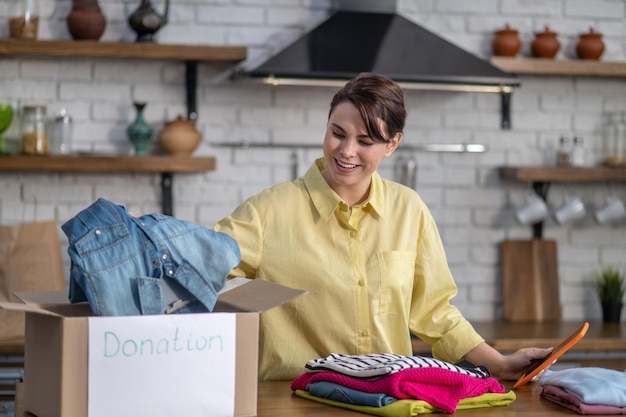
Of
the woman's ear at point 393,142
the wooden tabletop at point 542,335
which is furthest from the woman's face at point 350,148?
the wooden tabletop at point 542,335

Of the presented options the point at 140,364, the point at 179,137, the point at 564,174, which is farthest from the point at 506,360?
the point at 564,174

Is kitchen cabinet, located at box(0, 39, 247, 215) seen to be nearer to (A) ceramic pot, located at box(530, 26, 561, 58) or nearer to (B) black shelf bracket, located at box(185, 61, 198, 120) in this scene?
(B) black shelf bracket, located at box(185, 61, 198, 120)

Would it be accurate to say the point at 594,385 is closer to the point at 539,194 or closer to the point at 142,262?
the point at 142,262

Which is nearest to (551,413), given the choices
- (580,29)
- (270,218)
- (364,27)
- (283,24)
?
(270,218)

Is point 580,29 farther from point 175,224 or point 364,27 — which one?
point 175,224

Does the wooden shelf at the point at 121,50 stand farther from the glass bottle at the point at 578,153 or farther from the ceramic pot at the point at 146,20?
the glass bottle at the point at 578,153

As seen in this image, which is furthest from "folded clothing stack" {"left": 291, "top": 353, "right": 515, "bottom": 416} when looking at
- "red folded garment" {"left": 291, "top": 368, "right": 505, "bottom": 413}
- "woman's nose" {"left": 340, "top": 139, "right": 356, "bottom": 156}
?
"woman's nose" {"left": 340, "top": 139, "right": 356, "bottom": 156}

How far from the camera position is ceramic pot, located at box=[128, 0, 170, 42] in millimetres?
3852

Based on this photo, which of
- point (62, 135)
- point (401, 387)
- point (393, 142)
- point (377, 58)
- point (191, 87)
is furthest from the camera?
point (191, 87)

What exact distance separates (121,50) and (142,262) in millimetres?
2373

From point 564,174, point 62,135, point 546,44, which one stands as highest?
point 546,44

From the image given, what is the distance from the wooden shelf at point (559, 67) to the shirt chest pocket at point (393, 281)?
198 centimetres

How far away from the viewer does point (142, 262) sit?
1.57 metres

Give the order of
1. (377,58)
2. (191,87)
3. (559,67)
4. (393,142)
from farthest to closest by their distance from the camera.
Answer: (559,67), (191,87), (377,58), (393,142)
